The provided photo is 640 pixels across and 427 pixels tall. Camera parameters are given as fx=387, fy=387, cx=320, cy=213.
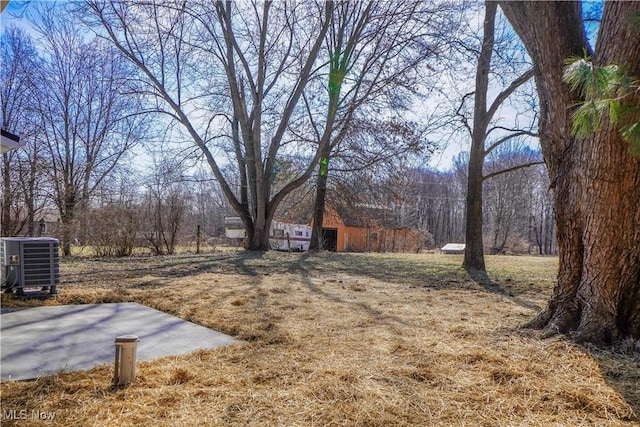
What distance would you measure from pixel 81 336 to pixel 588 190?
3.85 meters

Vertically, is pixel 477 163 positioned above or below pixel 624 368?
above

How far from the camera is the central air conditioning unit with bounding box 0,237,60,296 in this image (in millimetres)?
4055

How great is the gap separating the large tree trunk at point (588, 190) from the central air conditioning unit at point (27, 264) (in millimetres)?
4877

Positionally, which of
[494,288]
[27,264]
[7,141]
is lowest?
[494,288]

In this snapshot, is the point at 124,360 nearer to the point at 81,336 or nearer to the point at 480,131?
the point at 81,336

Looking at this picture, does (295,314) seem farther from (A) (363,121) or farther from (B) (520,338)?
(A) (363,121)

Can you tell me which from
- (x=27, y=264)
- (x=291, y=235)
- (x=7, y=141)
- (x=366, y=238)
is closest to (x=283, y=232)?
(x=291, y=235)

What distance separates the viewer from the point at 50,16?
10336 mm

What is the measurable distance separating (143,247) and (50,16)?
6.63m

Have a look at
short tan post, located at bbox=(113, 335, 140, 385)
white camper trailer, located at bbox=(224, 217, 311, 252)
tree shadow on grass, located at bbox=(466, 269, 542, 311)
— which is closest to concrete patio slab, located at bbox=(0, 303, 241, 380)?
short tan post, located at bbox=(113, 335, 140, 385)

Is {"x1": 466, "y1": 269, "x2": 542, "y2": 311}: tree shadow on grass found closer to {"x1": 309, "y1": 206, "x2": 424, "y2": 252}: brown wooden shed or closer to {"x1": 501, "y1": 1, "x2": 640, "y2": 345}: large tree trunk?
{"x1": 501, "y1": 1, "x2": 640, "y2": 345}: large tree trunk

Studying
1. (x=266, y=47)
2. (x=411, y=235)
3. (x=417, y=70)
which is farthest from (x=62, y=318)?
(x=411, y=235)

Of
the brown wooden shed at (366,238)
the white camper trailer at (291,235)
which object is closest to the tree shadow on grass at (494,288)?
the white camper trailer at (291,235)

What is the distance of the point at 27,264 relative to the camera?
13.5 ft
